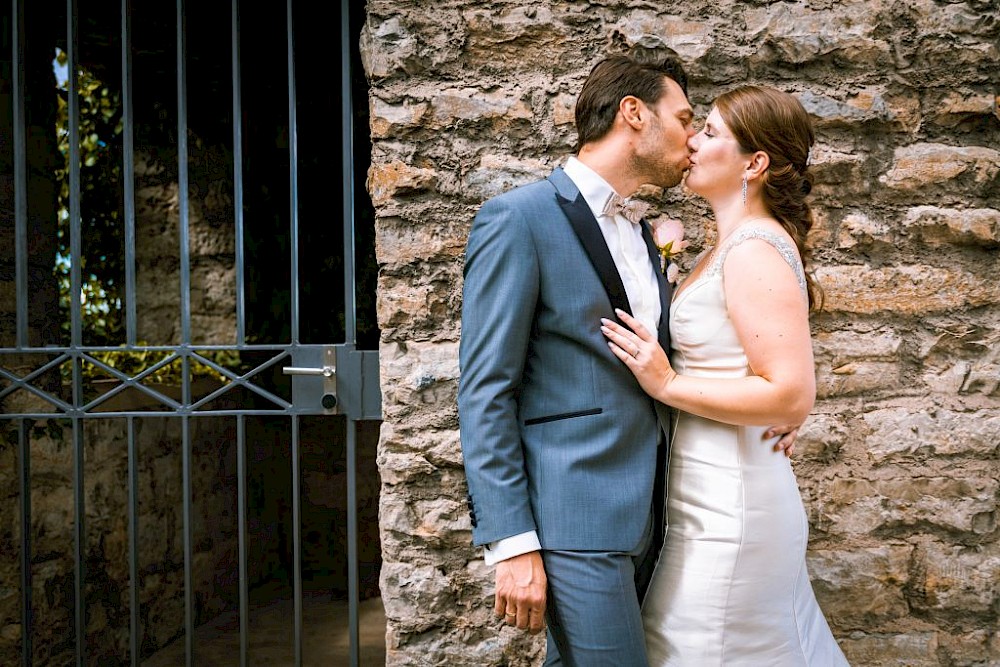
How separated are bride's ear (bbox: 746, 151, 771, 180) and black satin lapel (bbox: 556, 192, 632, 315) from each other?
357 millimetres

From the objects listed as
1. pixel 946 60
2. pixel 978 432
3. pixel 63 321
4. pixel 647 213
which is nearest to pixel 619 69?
pixel 647 213

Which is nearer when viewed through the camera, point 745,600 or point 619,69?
point 745,600

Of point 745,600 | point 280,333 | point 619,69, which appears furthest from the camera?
point 280,333

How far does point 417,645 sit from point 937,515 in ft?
4.96

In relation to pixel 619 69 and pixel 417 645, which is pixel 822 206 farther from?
pixel 417 645

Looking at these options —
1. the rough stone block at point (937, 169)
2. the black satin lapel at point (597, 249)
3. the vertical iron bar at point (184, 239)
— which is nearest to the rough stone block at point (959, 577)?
the rough stone block at point (937, 169)

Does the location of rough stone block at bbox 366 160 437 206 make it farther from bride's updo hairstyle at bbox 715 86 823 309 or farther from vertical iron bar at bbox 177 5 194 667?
bride's updo hairstyle at bbox 715 86 823 309

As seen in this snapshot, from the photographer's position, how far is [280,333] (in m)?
5.52

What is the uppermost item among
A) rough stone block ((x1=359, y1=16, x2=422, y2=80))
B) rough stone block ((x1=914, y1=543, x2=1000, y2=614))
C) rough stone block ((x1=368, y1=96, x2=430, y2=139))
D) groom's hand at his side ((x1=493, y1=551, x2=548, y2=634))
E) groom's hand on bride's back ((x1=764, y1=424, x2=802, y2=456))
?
rough stone block ((x1=359, y1=16, x2=422, y2=80))

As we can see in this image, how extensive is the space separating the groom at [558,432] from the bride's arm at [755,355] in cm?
7

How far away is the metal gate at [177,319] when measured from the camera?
97.5 inches

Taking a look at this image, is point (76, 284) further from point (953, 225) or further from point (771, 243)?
point (953, 225)

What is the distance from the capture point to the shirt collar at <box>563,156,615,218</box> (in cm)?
178

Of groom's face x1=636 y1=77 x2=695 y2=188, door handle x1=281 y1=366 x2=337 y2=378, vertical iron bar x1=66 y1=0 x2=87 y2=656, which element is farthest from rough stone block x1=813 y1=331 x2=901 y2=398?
vertical iron bar x1=66 y1=0 x2=87 y2=656
